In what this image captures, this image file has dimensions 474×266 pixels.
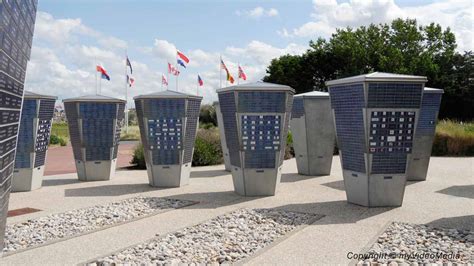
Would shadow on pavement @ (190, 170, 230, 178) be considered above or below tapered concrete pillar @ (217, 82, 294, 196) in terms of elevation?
below

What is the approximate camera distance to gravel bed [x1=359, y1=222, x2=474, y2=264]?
537cm

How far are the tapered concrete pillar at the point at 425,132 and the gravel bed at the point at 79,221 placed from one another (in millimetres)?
6868

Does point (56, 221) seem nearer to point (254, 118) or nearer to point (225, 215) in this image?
point (225, 215)

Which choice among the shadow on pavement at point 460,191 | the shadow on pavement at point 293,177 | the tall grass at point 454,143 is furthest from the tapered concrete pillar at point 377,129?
the tall grass at point 454,143

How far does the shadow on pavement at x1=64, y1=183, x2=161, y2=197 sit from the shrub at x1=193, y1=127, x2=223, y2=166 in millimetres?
5128

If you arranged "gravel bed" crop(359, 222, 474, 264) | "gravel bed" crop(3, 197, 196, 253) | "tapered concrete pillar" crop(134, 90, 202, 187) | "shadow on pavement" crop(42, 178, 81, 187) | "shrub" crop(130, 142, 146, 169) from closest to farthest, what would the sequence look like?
"gravel bed" crop(359, 222, 474, 264) → "gravel bed" crop(3, 197, 196, 253) → "tapered concrete pillar" crop(134, 90, 202, 187) → "shadow on pavement" crop(42, 178, 81, 187) → "shrub" crop(130, 142, 146, 169)

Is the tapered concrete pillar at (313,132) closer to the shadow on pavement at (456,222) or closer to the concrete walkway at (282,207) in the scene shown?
the concrete walkway at (282,207)

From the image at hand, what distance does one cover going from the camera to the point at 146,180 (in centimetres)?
1294

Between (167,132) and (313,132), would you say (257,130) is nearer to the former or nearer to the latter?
(167,132)

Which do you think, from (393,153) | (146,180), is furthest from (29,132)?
(393,153)

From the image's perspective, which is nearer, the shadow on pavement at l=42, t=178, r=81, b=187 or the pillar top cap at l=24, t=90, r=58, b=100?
the pillar top cap at l=24, t=90, r=58, b=100

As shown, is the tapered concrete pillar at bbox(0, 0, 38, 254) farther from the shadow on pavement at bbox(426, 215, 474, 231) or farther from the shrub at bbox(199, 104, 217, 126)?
the shrub at bbox(199, 104, 217, 126)

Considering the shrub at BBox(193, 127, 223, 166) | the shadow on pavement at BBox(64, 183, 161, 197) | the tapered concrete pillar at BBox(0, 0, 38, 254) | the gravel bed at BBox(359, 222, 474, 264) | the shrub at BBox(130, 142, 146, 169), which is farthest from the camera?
the shrub at BBox(193, 127, 223, 166)

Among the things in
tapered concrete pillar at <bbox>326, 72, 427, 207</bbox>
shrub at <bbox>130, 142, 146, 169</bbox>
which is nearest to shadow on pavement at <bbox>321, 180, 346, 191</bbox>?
tapered concrete pillar at <bbox>326, 72, 427, 207</bbox>
